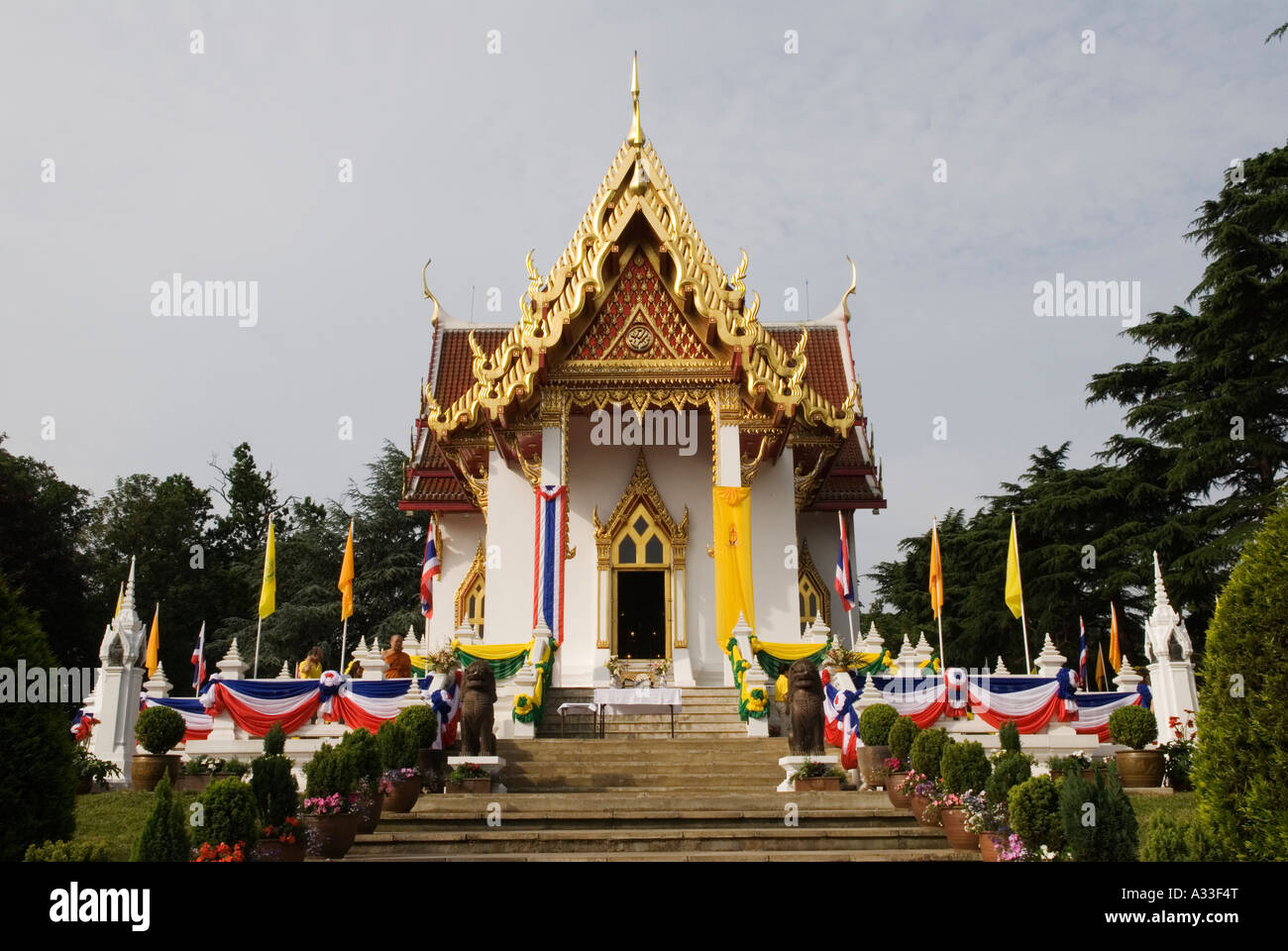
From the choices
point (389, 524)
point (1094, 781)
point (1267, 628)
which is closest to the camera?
point (1267, 628)

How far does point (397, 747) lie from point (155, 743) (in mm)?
3235

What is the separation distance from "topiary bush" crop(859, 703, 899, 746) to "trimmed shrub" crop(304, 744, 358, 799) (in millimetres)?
4693

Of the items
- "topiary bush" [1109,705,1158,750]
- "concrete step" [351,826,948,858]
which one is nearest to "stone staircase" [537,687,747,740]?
"topiary bush" [1109,705,1158,750]

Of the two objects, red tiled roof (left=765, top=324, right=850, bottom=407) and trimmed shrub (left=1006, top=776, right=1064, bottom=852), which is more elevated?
red tiled roof (left=765, top=324, right=850, bottom=407)

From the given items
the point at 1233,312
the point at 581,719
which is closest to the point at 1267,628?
the point at 581,719

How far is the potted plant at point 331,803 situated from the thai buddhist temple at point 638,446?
750cm

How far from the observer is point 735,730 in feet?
44.3

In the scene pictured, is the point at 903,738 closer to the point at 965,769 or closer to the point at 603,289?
the point at 965,769

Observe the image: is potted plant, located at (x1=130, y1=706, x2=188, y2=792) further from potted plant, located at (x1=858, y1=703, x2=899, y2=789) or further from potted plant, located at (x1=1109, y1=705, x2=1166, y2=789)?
potted plant, located at (x1=1109, y1=705, x2=1166, y2=789)

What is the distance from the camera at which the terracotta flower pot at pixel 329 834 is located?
7.61 m

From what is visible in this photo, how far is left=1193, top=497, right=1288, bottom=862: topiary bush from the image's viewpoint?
539cm

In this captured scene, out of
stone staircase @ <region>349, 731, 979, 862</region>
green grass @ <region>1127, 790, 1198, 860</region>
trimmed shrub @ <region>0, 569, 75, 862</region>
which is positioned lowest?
green grass @ <region>1127, 790, 1198, 860</region>
